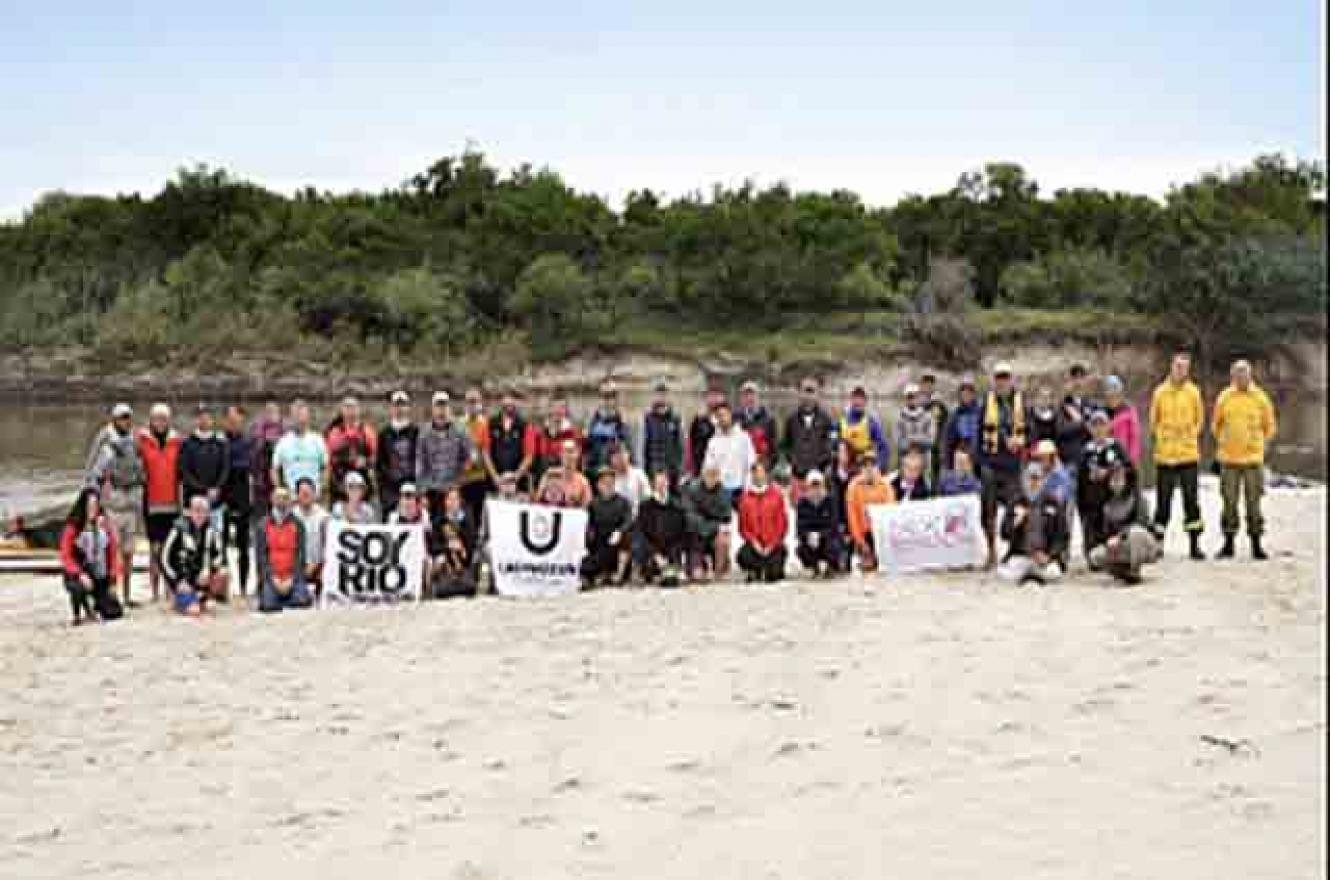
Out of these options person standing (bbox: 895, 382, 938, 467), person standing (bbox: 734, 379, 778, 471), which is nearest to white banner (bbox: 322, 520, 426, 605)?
person standing (bbox: 734, 379, 778, 471)

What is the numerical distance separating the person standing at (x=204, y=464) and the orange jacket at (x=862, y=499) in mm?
5386

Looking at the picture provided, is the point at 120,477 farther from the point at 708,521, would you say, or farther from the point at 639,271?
the point at 639,271

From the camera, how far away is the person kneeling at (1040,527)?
9953 mm

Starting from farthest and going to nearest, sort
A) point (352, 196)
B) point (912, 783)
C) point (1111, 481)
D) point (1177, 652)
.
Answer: point (352, 196)
point (1111, 481)
point (1177, 652)
point (912, 783)

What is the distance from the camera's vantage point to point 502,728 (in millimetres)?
6371

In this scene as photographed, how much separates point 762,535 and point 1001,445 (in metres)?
2.25

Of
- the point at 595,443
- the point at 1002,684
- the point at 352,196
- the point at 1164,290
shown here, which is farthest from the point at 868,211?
the point at 1002,684

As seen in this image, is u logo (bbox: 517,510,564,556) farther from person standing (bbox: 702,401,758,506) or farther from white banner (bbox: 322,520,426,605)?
person standing (bbox: 702,401,758,506)

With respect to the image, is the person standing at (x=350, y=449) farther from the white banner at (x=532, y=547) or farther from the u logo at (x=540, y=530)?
the u logo at (x=540, y=530)

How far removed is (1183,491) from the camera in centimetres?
1065

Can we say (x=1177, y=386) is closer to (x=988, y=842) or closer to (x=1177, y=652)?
(x=1177, y=652)

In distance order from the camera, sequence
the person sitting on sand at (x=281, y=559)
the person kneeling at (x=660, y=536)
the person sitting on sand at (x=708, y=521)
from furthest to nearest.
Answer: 1. the person sitting on sand at (x=708, y=521)
2. the person kneeling at (x=660, y=536)
3. the person sitting on sand at (x=281, y=559)

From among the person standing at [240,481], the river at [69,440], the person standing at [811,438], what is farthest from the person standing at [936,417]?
the river at [69,440]

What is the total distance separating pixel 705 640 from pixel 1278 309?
4933 cm
